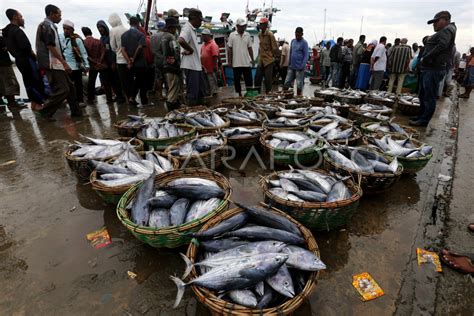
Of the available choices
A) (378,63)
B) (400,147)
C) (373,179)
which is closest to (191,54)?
(400,147)

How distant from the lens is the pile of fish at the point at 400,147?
3.65 metres

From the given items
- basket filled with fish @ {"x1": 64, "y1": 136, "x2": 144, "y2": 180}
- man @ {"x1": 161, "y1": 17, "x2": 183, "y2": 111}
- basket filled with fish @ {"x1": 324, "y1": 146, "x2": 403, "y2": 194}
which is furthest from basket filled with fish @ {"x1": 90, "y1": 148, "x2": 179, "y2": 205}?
man @ {"x1": 161, "y1": 17, "x2": 183, "y2": 111}

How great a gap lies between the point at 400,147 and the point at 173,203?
344 cm

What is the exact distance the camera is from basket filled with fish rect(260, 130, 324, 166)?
372 centimetres

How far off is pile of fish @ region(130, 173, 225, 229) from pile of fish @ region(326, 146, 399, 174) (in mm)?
1650

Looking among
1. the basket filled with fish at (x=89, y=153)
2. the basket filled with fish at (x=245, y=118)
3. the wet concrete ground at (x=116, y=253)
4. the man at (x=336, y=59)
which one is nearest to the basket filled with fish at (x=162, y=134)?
the basket filled with fish at (x=89, y=153)

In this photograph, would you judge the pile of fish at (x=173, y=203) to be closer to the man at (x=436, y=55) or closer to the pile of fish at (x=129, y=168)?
the pile of fish at (x=129, y=168)

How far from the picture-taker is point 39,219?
2.88 metres

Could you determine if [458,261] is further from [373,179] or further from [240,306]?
[240,306]

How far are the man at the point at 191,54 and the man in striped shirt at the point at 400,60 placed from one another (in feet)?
24.6

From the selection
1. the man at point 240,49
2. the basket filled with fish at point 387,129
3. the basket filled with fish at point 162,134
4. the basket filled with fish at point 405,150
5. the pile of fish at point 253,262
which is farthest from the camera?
the man at point 240,49

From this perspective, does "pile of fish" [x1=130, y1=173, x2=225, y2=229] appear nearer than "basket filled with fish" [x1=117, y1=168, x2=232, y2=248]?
No

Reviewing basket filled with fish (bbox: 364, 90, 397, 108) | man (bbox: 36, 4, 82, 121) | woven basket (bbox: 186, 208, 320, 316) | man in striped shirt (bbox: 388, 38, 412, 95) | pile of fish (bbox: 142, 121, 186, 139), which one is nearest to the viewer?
woven basket (bbox: 186, 208, 320, 316)

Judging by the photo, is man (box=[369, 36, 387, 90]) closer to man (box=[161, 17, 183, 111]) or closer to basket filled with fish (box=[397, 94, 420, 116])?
basket filled with fish (box=[397, 94, 420, 116])
